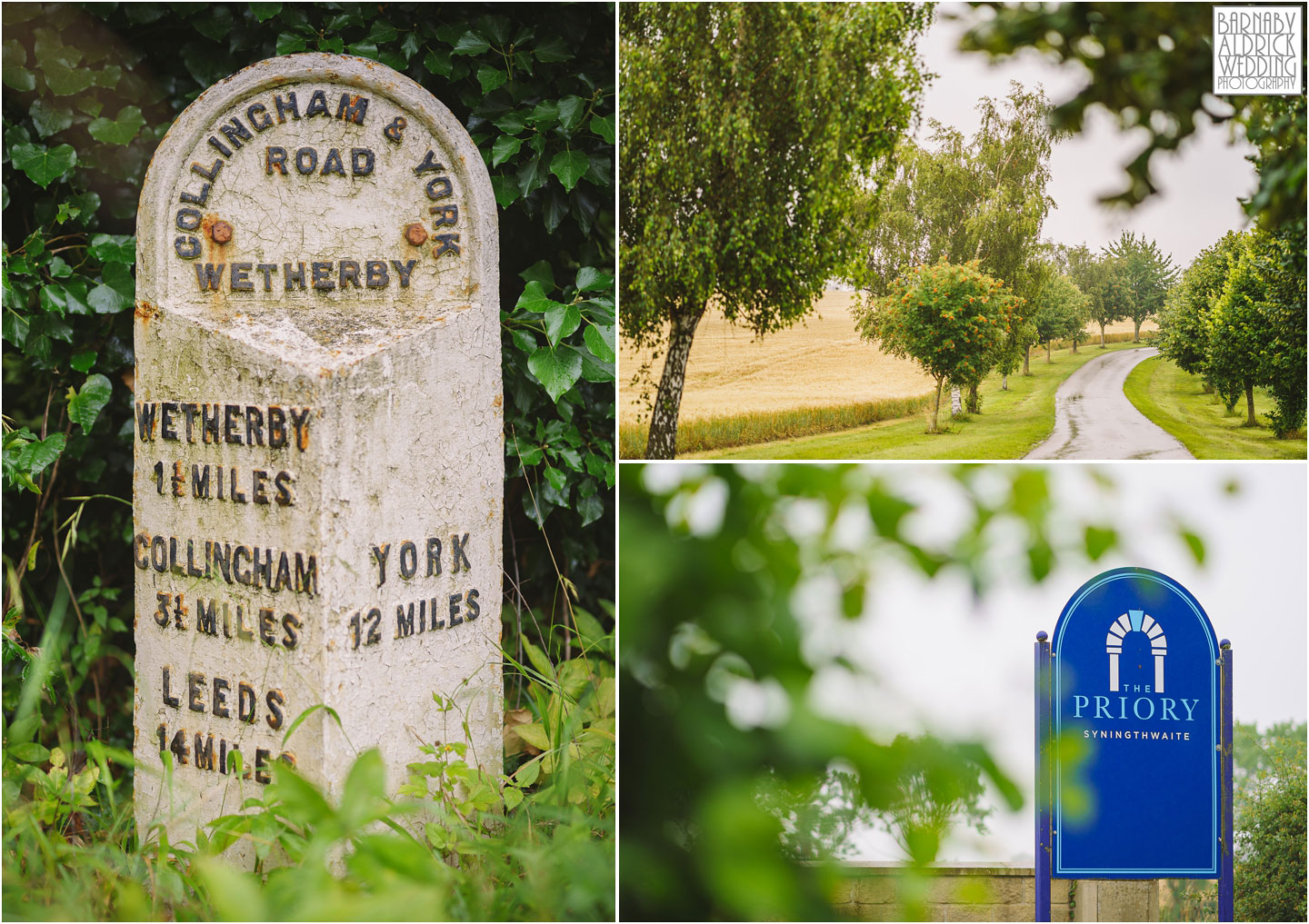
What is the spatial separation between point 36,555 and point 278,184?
2.03m

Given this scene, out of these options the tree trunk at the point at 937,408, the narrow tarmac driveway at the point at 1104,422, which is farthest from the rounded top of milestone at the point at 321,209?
the narrow tarmac driveway at the point at 1104,422

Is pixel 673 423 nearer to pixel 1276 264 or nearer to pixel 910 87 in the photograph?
pixel 910 87

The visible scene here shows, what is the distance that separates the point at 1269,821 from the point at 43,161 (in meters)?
3.84

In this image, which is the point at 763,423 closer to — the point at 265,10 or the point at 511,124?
the point at 511,124

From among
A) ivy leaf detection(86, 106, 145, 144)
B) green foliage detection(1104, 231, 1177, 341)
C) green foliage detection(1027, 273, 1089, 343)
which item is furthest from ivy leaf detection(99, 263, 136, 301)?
green foliage detection(1104, 231, 1177, 341)

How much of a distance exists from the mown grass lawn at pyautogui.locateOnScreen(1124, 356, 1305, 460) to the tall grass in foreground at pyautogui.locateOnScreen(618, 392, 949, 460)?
45 centimetres

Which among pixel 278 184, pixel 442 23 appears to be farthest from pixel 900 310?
pixel 442 23

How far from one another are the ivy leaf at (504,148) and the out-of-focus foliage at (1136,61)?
4.63ft

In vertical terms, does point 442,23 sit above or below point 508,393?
above

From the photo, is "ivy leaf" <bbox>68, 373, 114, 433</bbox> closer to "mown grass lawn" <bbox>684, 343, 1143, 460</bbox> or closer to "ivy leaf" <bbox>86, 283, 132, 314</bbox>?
"ivy leaf" <bbox>86, 283, 132, 314</bbox>

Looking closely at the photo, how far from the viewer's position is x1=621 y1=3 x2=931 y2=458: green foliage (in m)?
1.98

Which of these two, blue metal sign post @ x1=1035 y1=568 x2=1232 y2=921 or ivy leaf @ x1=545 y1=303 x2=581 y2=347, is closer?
blue metal sign post @ x1=1035 y1=568 x2=1232 y2=921

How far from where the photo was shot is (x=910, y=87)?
75.8 inches

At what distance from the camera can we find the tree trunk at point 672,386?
1.99 m
